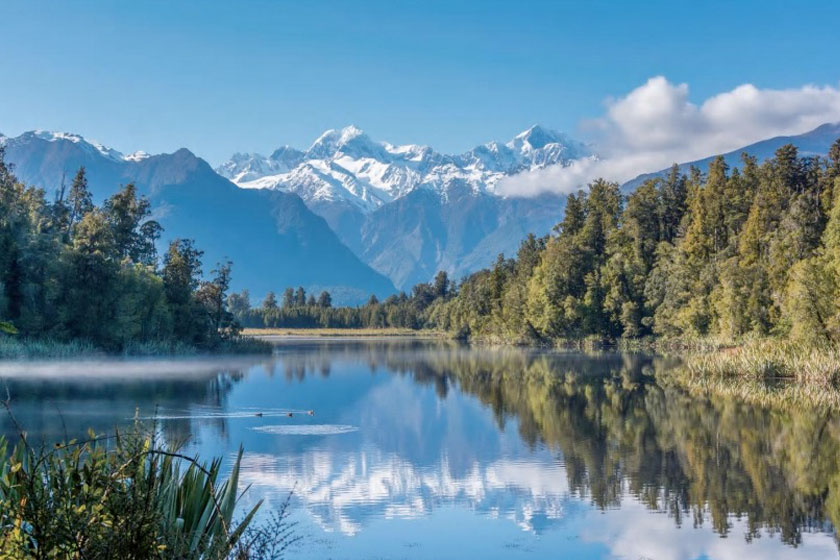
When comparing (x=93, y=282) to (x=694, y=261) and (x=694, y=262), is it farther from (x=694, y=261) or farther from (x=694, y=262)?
(x=694, y=261)

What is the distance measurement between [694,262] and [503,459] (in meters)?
77.7

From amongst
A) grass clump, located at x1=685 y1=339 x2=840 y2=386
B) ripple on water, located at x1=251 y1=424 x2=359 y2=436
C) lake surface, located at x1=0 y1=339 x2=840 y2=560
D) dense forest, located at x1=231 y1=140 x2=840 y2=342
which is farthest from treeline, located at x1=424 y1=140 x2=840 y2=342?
ripple on water, located at x1=251 y1=424 x2=359 y2=436

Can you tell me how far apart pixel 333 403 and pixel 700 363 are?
25.5 metres

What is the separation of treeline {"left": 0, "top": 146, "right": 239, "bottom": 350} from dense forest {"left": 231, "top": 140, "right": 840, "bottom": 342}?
155 feet

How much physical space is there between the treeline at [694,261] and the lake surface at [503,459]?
80.5ft

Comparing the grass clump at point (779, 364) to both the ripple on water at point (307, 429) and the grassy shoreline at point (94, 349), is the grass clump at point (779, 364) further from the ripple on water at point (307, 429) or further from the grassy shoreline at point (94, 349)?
the grassy shoreline at point (94, 349)

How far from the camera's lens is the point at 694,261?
100312 millimetres

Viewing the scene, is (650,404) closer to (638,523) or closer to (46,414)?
(638,523)

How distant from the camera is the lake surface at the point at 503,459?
18453 mm

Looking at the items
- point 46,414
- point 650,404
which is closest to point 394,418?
point 650,404

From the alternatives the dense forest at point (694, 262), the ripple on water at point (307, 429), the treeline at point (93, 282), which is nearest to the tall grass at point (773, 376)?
the dense forest at point (694, 262)

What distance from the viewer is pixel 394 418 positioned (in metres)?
41.4

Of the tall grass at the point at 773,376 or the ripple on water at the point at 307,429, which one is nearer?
the ripple on water at the point at 307,429

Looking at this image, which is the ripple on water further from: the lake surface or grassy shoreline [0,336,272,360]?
grassy shoreline [0,336,272,360]
